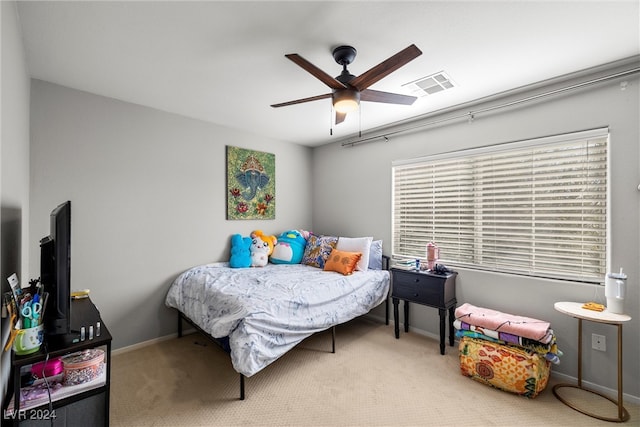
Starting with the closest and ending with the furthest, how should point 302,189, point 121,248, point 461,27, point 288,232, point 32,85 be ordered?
point 461,27 → point 32,85 → point 121,248 → point 288,232 → point 302,189

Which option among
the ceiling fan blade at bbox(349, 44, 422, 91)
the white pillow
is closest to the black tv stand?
the ceiling fan blade at bbox(349, 44, 422, 91)

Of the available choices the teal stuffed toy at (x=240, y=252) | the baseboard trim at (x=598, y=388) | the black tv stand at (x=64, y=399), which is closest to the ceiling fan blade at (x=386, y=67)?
the black tv stand at (x=64, y=399)

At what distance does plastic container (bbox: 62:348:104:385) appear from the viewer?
141cm

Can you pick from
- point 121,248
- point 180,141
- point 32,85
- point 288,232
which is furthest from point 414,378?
point 32,85

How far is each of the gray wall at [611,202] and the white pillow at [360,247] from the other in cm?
33

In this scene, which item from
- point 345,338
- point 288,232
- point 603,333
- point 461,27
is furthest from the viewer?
point 288,232

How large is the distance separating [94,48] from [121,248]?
1.71 meters

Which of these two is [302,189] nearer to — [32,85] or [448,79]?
[448,79]

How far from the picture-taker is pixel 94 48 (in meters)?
1.92

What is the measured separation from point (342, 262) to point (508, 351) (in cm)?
166

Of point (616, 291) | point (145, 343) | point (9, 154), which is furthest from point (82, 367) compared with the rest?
point (616, 291)

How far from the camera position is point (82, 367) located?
56.4 inches

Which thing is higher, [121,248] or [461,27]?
[461,27]

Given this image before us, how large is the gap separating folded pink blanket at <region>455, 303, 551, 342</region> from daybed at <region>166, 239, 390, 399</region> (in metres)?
0.98
